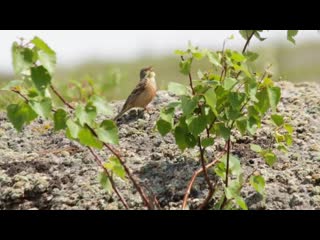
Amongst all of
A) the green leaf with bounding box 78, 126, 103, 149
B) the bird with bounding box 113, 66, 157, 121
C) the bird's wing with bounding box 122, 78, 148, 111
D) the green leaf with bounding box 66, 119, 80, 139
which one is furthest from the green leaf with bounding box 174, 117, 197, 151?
the bird's wing with bounding box 122, 78, 148, 111

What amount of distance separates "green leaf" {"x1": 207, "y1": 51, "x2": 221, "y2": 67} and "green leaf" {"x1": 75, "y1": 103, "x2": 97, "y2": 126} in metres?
0.73

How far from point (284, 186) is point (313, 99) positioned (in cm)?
151

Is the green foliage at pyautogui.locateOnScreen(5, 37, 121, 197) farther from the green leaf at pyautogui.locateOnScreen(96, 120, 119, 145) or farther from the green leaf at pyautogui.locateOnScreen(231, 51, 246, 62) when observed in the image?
the green leaf at pyautogui.locateOnScreen(231, 51, 246, 62)

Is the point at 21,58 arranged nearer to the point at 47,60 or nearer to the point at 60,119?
the point at 47,60

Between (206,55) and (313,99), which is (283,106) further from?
(206,55)

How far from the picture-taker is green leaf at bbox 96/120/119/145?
4094mm

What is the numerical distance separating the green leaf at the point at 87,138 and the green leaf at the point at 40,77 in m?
0.29

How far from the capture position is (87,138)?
407cm

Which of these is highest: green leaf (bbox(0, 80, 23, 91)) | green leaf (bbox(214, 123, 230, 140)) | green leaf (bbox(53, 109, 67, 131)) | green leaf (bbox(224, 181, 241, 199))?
green leaf (bbox(0, 80, 23, 91))

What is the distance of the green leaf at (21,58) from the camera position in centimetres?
403

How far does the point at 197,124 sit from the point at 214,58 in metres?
0.38

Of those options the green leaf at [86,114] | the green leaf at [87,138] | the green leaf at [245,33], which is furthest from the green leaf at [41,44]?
the green leaf at [245,33]

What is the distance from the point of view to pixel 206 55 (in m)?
4.40
